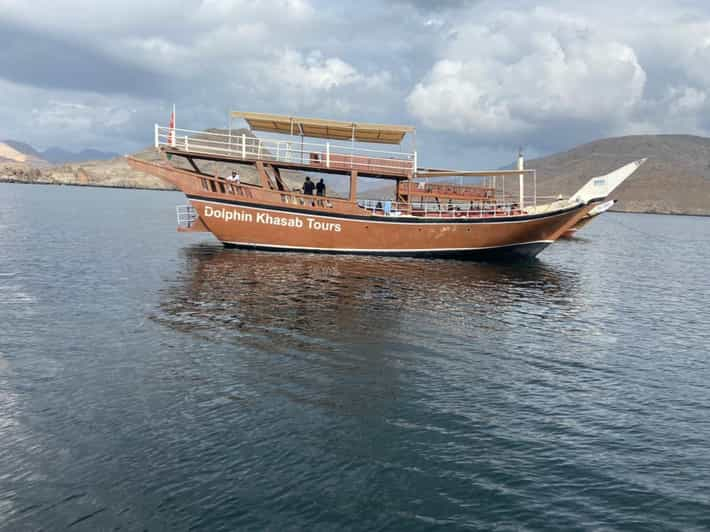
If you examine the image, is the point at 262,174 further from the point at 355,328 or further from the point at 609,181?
the point at 609,181

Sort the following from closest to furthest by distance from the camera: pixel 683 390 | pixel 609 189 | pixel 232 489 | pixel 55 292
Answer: pixel 232 489 < pixel 683 390 < pixel 55 292 < pixel 609 189

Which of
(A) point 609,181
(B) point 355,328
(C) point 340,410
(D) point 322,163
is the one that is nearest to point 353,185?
(D) point 322,163

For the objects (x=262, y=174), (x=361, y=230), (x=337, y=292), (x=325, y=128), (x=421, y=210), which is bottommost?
(x=337, y=292)

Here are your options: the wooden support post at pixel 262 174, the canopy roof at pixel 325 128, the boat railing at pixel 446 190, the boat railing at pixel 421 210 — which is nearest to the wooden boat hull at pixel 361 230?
the boat railing at pixel 421 210

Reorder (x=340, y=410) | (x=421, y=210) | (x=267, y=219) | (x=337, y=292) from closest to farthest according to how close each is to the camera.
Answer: (x=340, y=410) → (x=337, y=292) → (x=267, y=219) → (x=421, y=210)

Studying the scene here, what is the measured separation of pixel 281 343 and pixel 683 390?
10.3 metres

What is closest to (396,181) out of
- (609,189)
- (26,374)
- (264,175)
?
(264,175)

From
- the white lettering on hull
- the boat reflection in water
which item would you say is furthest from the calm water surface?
the white lettering on hull

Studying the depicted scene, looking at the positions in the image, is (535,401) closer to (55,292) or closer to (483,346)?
(483,346)

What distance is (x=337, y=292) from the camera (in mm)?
21969

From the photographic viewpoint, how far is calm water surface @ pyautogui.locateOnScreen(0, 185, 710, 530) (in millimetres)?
7406

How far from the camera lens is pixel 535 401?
11.3 metres

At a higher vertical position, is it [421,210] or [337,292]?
[421,210]

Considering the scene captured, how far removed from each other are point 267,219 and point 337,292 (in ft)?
38.8
